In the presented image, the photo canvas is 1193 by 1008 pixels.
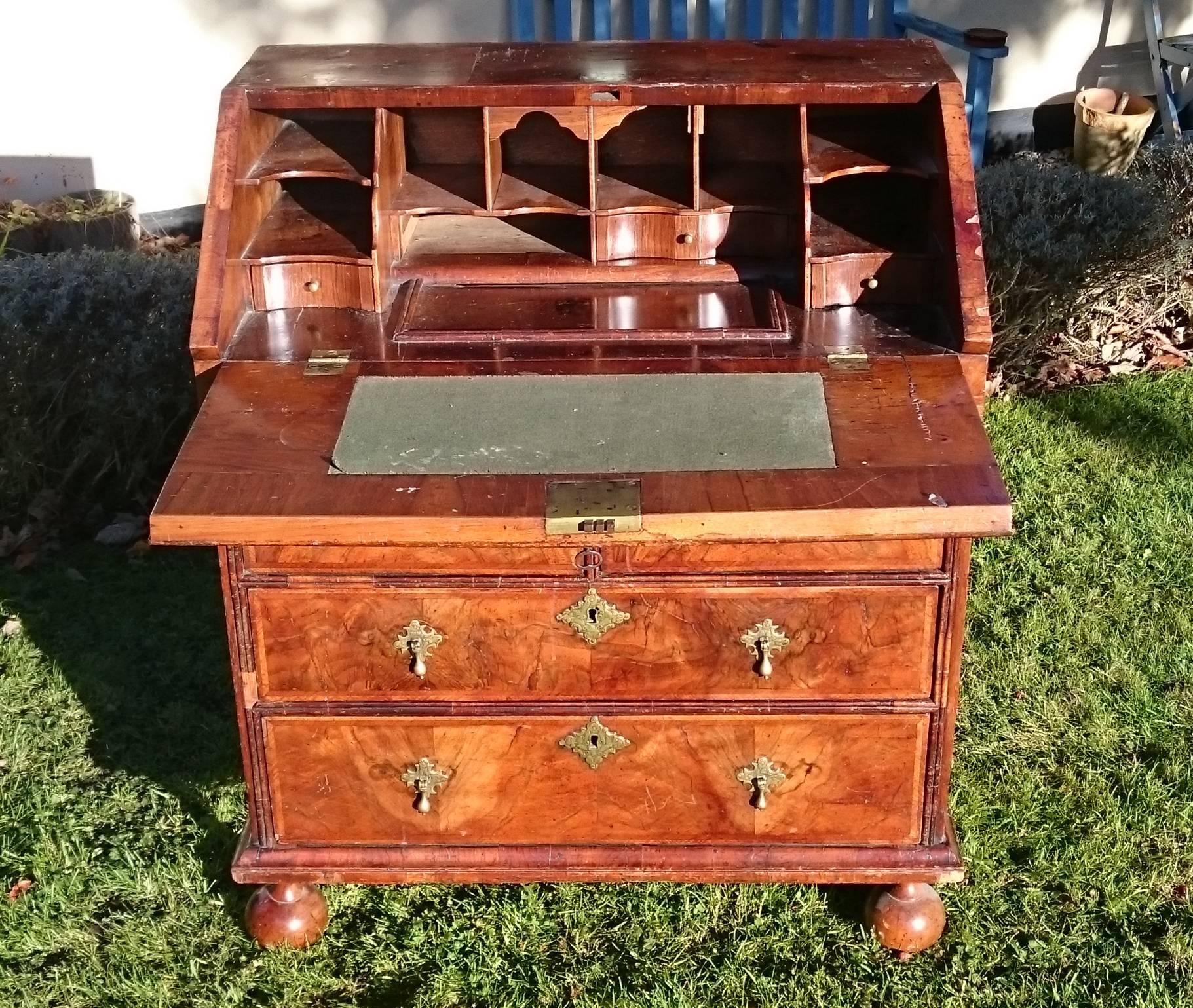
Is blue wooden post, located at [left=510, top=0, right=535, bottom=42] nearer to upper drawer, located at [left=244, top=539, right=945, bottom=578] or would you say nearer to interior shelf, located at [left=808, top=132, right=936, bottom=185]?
interior shelf, located at [left=808, top=132, right=936, bottom=185]

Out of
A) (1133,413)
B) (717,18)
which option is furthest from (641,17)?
(1133,413)

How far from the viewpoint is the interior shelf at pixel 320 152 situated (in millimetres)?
3074

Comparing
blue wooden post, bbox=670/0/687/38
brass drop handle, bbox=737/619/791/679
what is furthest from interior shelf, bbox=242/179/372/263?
blue wooden post, bbox=670/0/687/38

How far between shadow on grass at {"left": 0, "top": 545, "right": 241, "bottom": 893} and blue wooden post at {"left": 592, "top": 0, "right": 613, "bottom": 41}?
282 centimetres

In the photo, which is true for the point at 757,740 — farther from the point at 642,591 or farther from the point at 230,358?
the point at 230,358

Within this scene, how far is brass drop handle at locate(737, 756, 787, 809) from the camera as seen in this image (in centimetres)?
281

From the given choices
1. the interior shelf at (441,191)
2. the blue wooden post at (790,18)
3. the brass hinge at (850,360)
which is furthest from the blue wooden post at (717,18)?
the brass hinge at (850,360)

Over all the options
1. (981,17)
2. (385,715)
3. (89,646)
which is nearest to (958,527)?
(385,715)

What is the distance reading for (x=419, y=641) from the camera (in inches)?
104

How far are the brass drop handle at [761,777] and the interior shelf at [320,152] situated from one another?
144cm

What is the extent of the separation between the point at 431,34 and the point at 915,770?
4290mm

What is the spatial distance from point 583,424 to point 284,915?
49.5 inches

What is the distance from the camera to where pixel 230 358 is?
9.58 feet

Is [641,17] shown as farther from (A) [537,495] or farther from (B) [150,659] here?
(A) [537,495]
